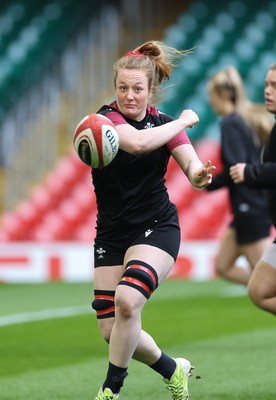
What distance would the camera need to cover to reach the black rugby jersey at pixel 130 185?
5.91 m

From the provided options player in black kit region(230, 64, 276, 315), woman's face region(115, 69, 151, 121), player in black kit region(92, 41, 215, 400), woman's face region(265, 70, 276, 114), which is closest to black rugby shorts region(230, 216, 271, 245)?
player in black kit region(230, 64, 276, 315)

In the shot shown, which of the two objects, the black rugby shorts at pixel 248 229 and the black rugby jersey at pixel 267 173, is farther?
the black rugby shorts at pixel 248 229

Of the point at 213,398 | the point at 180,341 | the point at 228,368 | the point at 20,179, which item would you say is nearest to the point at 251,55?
the point at 20,179

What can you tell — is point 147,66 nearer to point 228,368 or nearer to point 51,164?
point 228,368

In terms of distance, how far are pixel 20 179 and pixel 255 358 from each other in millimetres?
11655

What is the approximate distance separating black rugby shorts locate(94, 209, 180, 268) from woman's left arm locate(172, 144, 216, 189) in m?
0.32

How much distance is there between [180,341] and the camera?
9.30m

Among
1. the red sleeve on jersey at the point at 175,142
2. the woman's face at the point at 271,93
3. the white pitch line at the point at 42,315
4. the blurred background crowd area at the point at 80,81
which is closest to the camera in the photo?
the red sleeve on jersey at the point at 175,142

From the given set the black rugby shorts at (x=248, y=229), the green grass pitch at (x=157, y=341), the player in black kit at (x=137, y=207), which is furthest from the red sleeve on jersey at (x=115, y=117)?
the black rugby shorts at (x=248, y=229)

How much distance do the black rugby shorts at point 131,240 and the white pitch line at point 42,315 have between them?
187 inches

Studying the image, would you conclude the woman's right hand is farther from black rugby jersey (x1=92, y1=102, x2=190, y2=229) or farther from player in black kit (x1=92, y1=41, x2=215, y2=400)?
black rugby jersey (x1=92, y1=102, x2=190, y2=229)

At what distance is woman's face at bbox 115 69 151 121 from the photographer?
5.88 m

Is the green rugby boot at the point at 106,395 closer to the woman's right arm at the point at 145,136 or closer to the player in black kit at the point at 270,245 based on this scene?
the woman's right arm at the point at 145,136

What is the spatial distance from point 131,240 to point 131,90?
817 mm
